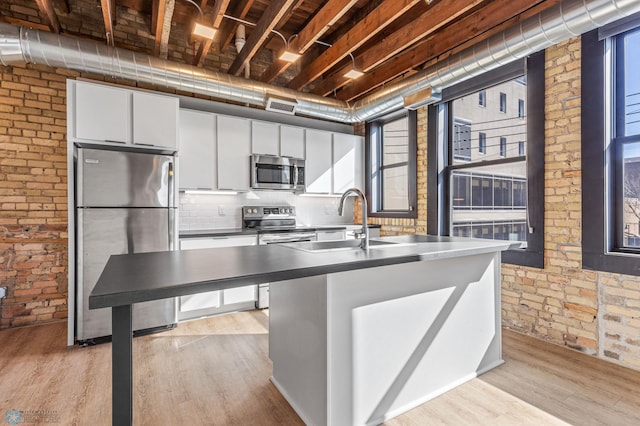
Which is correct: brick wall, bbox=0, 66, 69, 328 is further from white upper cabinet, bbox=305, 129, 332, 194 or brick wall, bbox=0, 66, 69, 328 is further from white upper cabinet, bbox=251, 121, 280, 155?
white upper cabinet, bbox=305, 129, 332, 194

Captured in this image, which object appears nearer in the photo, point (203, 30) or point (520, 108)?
point (203, 30)

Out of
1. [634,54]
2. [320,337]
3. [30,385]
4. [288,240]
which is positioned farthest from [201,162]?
[634,54]

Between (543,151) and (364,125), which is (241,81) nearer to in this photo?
(364,125)

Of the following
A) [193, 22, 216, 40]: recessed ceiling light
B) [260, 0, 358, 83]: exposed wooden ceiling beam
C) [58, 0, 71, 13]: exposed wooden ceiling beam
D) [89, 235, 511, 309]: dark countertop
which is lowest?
[89, 235, 511, 309]: dark countertop

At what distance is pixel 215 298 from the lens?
3781mm

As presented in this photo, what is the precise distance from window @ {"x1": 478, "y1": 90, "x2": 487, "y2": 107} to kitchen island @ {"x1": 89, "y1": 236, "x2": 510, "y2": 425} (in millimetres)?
2019

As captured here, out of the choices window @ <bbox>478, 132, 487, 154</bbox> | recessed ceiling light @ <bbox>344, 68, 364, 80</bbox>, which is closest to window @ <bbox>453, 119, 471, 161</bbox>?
window @ <bbox>478, 132, 487, 154</bbox>

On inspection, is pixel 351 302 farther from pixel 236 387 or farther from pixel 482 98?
pixel 482 98

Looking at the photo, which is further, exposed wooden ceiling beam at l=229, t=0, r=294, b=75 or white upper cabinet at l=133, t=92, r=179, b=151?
white upper cabinet at l=133, t=92, r=179, b=151

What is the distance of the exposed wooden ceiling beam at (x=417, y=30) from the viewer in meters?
2.75

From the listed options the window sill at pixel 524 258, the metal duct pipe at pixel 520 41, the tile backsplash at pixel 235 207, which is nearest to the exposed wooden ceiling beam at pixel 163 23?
the tile backsplash at pixel 235 207

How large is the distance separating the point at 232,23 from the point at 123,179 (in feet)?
7.78

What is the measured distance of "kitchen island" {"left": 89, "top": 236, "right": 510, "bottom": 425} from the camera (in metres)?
1.25

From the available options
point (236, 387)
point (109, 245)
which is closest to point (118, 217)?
point (109, 245)
